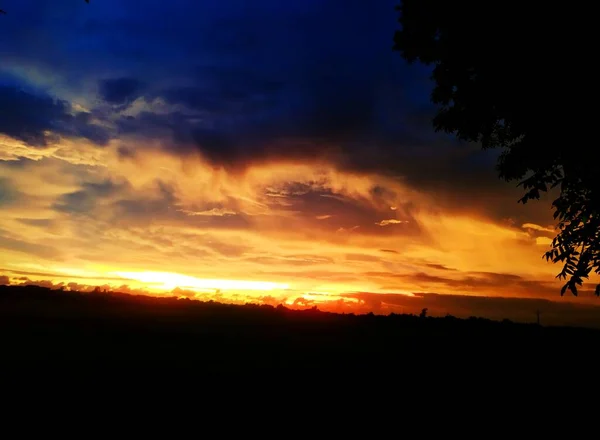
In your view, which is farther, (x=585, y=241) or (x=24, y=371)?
(x=24, y=371)

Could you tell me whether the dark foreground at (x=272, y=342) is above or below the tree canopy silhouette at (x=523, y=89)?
below

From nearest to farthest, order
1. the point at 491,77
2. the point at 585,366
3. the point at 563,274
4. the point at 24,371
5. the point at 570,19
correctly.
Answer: the point at 570,19, the point at 491,77, the point at 563,274, the point at 24,371, the point at 585,366

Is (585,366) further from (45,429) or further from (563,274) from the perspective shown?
(45,429)

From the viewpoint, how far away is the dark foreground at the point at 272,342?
19312 mm

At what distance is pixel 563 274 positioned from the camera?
14.0 meters

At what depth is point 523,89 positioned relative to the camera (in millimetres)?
11641

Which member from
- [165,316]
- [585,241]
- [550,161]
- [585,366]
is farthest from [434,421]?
[165,316]

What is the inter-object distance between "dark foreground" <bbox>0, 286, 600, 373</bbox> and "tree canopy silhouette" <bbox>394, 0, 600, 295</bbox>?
27.3 feet

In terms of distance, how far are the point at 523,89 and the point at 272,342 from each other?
17.4m

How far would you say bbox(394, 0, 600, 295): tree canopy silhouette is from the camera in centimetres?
1074

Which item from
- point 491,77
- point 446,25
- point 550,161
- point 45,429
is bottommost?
point 45,429

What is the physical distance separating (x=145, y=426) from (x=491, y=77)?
38.9 feet

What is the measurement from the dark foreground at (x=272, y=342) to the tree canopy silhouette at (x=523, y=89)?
8324 mm

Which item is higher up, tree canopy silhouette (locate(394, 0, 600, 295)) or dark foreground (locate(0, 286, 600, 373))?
tree canopy silhouette (locate(394, 0, 600, 295))
